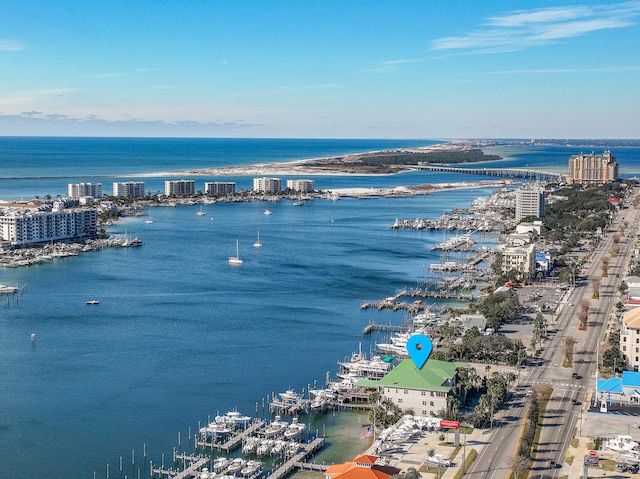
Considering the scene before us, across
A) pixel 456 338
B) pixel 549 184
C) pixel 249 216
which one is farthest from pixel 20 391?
pixel 549 184

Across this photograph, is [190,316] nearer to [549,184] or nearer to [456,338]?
[456,338]

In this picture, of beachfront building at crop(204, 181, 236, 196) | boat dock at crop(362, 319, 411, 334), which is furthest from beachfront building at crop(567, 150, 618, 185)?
boat dock at crop(362, 319, 411, 334)

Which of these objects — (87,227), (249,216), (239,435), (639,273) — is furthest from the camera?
(249,216)

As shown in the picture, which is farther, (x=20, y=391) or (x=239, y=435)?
(x=20, y=391)

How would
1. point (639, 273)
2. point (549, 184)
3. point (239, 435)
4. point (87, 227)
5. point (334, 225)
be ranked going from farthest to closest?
1. point (549, 184)
2. point (334, 225)
3. point (87, 227)
4. point (639, 273)
5. point (239, 435)

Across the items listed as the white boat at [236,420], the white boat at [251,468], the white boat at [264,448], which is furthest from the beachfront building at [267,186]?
the white boat at [251,468]
